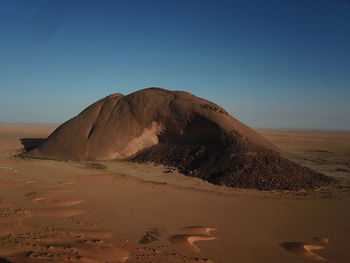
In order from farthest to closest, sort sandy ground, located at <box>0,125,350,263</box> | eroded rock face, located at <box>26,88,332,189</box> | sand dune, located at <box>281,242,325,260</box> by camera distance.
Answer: eroded rock face, located at <box>26,88,332,189</box>, sand dune, located at <box>281,242,325,260</box>, sandy ground, located at <box>0,125,350,263</box>

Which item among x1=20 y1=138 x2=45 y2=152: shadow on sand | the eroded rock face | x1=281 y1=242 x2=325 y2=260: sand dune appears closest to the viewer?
x1=281 y1=242 x2=325 y2=260: sand dune

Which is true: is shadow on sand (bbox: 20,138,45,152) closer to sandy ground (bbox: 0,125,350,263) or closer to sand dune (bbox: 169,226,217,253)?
sandy ground (bbox: 0,125,350,263)

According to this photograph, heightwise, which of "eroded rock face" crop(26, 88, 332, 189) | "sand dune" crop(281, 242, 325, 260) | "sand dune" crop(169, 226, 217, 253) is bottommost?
"sand dune" crop(281, 242, 325, 260)

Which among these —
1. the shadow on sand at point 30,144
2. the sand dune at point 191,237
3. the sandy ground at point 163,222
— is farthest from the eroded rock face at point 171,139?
the shadow on sand at point 30,144

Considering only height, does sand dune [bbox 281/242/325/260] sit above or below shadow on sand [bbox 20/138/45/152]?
below

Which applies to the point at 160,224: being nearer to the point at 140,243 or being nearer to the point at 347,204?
the point at 140,243

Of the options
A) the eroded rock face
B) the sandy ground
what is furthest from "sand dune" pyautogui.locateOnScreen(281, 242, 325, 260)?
the eroded rock face

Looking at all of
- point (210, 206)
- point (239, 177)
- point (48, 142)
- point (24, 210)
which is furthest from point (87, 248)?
point (48, 142)

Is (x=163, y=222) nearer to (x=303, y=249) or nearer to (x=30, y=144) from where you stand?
(x=303, y=249)

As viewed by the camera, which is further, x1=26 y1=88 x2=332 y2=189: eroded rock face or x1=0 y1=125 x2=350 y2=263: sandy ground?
x1=26 y1=88 x2=332 y2=189: eroded rock face
